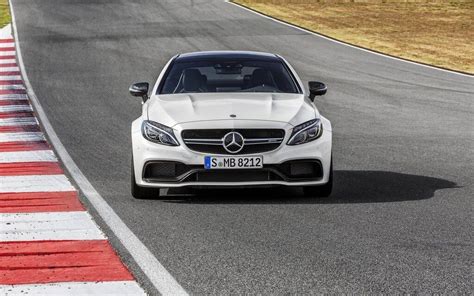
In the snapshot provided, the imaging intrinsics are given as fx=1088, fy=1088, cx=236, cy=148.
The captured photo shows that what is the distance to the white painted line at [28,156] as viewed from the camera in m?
12.6

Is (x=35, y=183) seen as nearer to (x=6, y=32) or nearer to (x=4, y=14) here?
(x=6, y=32)

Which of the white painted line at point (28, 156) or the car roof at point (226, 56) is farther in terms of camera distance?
the white painted line at point (28, 156)

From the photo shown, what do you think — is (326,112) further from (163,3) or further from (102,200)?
(163,3)

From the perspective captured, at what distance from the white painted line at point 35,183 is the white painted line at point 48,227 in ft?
4.41

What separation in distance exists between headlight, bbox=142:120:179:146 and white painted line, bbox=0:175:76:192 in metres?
1.05

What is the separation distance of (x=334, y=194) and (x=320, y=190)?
303 millimetres

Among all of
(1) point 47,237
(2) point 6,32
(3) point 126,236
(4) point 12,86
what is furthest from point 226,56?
(2) point 6,32

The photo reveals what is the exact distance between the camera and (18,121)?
16.4 meters

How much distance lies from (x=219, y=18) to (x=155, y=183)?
27.9 metres

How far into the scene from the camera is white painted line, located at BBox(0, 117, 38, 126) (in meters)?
16.2

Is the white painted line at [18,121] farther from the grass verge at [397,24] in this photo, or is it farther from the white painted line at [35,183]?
the grass verge at [397,24]

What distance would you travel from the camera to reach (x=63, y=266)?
23.0 feet

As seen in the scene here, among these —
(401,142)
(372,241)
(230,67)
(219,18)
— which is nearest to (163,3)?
(219,18)

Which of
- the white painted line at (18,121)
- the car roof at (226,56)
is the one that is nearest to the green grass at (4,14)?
the white painted line at (18,121)
